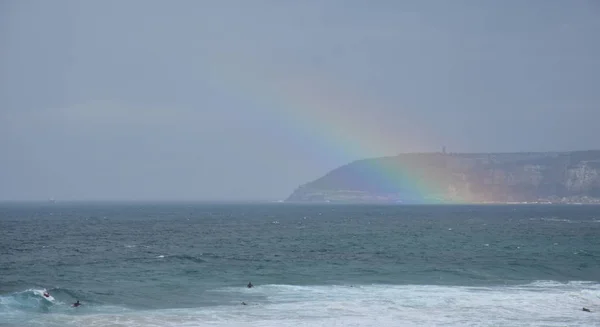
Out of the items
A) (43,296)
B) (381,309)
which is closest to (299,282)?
(381,309)

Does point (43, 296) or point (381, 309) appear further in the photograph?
point (43, 296)

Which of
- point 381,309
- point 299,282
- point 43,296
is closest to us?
point 381,309

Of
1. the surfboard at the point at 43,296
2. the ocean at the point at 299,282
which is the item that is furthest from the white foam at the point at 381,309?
the surfboard at the point at 43,296

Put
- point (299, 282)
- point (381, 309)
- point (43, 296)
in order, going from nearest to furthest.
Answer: point (381, 309) → point (43, 296) → point (299, 282)

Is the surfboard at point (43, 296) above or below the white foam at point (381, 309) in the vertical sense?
above

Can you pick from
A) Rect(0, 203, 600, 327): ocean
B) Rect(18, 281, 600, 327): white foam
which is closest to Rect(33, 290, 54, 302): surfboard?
Rect(0, 203, 600, 327): ocean

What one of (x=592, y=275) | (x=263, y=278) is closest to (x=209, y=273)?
(x=263, y=278)

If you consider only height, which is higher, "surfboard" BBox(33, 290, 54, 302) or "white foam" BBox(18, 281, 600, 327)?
"surfboard" BBox(33, 290, 54, 302)

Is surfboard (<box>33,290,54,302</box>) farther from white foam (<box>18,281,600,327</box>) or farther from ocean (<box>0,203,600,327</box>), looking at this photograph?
white foam (<box>18,281,600,327</box>)

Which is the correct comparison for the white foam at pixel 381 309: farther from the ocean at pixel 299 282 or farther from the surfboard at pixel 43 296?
the surfboard at pixel 43 296

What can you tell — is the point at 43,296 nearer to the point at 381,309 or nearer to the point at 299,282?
the point at 299,282
